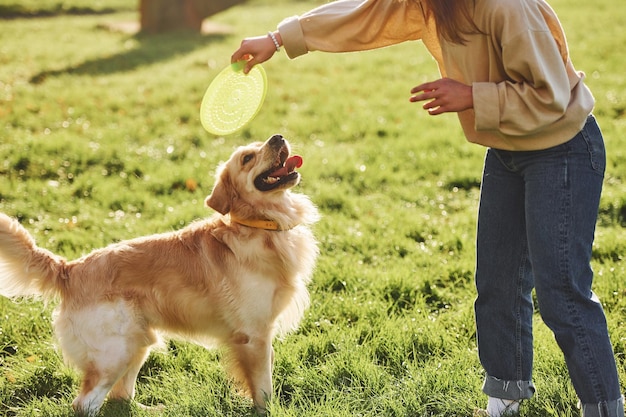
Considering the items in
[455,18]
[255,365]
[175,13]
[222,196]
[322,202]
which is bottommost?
[322,202]

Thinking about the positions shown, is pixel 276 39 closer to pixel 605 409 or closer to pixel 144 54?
pixel 605 409

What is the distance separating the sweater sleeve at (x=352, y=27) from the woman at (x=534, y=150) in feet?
0.26

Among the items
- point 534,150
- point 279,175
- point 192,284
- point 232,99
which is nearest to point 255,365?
point 192,284

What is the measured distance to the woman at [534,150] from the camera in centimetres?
265

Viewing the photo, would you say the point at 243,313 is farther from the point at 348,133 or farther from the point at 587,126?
the point at 348,133

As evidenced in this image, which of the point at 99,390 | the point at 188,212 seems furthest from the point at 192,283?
the point at 188,212

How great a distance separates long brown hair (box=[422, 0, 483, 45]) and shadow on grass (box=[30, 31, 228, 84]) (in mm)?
9887

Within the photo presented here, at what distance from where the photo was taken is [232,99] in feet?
12.8

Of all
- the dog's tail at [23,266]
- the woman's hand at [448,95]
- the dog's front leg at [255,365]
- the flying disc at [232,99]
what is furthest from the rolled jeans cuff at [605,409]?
the dog's tail at [23,266]

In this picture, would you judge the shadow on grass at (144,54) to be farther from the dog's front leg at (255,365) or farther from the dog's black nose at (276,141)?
the dog's front leg at (255,365)

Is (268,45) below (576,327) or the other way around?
the other way around

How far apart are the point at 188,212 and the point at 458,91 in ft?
12.6

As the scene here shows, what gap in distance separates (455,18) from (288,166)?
143cm

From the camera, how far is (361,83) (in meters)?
11.3
